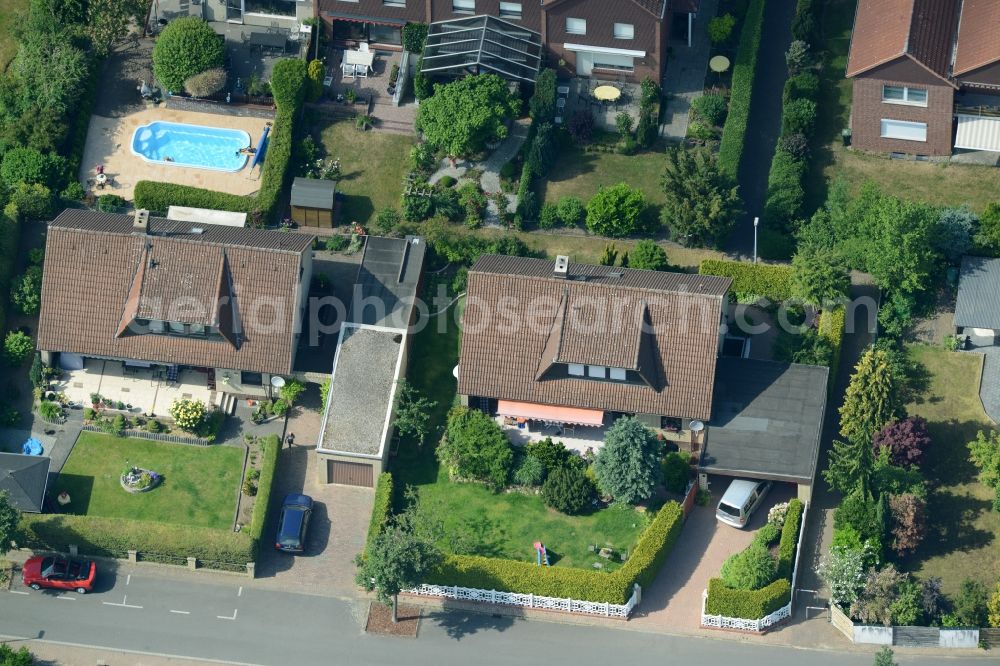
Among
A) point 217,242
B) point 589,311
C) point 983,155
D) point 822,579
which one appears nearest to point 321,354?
point 217,242

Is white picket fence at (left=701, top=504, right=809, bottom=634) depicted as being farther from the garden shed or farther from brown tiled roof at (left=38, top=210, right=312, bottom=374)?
the garden shed

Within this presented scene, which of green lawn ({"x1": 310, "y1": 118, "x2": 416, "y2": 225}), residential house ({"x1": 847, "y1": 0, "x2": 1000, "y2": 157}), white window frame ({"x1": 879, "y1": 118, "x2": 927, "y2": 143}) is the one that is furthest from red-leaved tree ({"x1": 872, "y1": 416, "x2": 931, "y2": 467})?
green lawn ({"x1": 310, "y1": 118, "x2": 416, "y2": 225})

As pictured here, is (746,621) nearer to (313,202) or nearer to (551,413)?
(551,413)

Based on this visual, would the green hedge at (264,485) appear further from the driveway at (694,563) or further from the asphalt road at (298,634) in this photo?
the driveway at (694,563)

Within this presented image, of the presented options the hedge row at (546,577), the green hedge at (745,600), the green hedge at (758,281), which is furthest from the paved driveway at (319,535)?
the green hedge at (758,281)

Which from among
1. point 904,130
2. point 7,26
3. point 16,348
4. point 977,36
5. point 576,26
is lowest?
point 16,348

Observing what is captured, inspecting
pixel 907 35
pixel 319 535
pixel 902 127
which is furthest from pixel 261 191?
pixel 907 35
